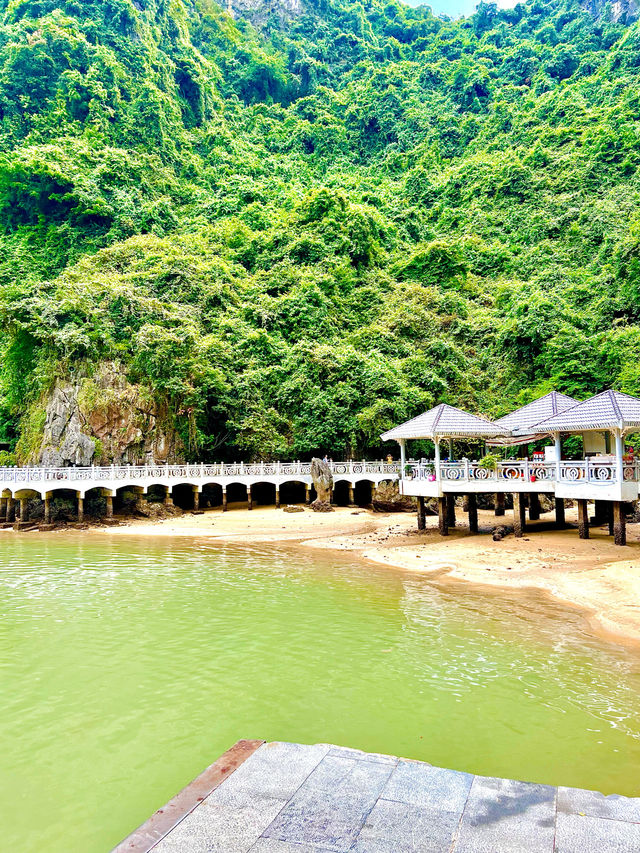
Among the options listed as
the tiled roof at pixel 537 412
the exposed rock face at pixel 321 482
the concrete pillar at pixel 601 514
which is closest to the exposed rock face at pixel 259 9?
the exposed rock face at pixel 321 482

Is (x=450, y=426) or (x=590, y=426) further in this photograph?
(x=450, y=426)

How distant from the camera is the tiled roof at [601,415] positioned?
1577cm

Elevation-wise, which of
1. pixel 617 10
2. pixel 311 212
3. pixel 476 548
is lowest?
pixel 476 548

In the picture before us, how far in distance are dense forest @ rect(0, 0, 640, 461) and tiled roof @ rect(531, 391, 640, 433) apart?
39.2 feet

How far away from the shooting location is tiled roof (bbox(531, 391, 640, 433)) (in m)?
15.8

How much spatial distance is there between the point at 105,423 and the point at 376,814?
28925 millimetres

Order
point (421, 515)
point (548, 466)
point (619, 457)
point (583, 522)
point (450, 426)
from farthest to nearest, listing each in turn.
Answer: point (421, 515) → point (450, 426) → point (548, 466) → point (583, 522) → point (619, 457)

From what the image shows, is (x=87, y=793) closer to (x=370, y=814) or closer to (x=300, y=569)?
(x=370, y=814)

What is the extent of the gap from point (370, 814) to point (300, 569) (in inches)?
Answer: 471

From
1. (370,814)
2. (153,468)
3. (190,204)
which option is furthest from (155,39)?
(370,814)

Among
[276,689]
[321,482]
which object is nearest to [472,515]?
[321,482]

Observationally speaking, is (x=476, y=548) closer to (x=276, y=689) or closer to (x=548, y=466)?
(x=548, y=466)

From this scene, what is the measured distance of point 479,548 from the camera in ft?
56.7

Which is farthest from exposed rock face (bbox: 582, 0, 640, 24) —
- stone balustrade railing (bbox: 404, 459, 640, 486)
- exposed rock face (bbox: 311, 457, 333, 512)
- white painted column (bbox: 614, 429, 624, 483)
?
white painted column (bbox: 614, 429, 624, 483)
